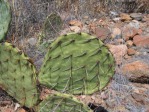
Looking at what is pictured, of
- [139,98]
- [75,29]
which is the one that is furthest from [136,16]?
[139,98]

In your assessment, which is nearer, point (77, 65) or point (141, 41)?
point (77, 65)

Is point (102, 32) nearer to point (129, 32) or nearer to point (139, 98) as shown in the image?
point (129, 32)

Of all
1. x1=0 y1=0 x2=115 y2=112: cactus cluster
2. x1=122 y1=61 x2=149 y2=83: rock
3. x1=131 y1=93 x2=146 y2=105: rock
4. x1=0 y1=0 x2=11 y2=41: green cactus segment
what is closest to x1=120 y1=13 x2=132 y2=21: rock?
x1=122 y1=61 x2=149 y2=83: rock

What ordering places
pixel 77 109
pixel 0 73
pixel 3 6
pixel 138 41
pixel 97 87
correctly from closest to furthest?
pixel 77 109 < pixel 97 87 < pixel 0 73 < pixel 3 6 < pixel 138 41

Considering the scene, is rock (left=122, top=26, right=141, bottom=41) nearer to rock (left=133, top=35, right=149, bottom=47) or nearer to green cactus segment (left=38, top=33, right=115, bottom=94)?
rock (left=133, top=35, right=149, bottom=47)

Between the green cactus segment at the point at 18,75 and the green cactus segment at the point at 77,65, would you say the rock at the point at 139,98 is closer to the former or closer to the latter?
the green cactus segment at the point at 77,65

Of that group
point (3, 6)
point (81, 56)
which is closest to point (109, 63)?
point (81, 56)

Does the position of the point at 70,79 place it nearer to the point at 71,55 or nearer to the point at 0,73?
the point at 71,55
